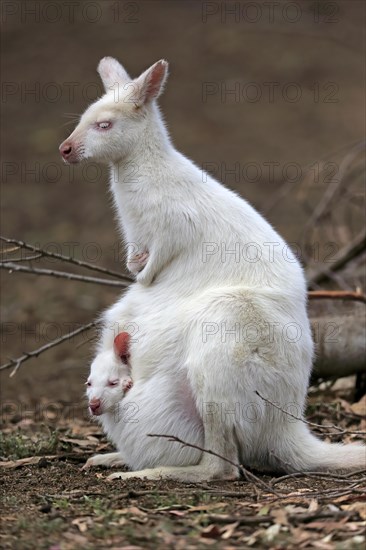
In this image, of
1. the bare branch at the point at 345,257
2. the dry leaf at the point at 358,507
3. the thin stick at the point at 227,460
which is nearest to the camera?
the dry leaf at the point at 358,507

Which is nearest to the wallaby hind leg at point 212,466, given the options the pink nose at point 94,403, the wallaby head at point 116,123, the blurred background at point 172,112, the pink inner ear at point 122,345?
the pink nose at point 94,403

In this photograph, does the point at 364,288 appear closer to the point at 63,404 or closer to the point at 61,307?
the point at 63,404

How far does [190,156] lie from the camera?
43.8 feet

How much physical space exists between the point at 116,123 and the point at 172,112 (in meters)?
10.7

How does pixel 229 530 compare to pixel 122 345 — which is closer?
pixel 229 530

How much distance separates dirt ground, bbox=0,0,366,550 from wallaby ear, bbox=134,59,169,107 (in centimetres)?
72

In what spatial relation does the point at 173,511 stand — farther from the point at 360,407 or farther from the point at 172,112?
the point at 172,112

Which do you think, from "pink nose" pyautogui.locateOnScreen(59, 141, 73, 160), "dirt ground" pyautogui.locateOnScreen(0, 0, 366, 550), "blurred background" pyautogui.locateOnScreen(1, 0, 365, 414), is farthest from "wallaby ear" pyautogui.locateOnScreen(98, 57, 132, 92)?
"blurred background" pyautogui.locateOnScreen(1, 0, 365, 414)

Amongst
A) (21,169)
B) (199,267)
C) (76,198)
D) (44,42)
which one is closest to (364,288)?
(199,267)

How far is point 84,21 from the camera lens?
17.7m

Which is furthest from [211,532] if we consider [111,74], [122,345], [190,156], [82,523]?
[190,156]

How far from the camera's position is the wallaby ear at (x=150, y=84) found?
4.65m

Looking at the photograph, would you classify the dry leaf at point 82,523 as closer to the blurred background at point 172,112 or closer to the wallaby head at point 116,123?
the wallaby head at point 116,123

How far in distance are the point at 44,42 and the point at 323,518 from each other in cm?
1484
